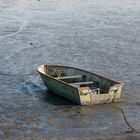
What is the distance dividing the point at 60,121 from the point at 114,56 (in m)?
9.13

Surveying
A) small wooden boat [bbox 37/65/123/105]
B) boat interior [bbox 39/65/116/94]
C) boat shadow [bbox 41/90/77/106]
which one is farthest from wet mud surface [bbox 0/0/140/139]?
boat interior [bbox 39/65/116/94]

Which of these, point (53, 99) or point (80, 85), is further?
point (53, 99)

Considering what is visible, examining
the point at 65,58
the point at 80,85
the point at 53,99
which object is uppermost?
the point at 80,85

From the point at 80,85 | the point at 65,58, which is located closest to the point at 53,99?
the point at 80,85

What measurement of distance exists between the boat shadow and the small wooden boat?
165mm

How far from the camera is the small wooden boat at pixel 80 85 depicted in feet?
57.7

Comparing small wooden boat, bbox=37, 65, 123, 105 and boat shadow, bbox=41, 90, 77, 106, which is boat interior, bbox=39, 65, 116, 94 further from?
boat shadow, bbox=41, 90, 77, 106

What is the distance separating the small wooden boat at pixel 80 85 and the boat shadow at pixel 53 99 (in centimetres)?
16

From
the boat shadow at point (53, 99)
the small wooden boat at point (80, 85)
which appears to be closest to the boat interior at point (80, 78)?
the small wooden boat at point (80, 85)

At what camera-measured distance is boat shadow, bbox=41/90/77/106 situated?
719 inches

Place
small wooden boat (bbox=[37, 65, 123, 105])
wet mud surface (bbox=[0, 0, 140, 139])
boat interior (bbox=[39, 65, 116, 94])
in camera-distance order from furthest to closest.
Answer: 1. boat interior (bbox=[39, 65, 116, 94])
2. small wooden boat (bbox=[37, 65, 123, 105])
3. wet mud surface (bbox=[0, 0, 140, 139])

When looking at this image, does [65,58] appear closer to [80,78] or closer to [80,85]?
[80,78]

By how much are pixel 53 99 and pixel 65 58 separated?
605 centimetres

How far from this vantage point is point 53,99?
61.6 ft
